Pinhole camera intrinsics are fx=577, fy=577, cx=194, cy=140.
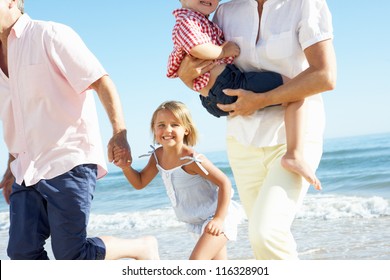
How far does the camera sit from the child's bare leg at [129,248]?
3.51 m

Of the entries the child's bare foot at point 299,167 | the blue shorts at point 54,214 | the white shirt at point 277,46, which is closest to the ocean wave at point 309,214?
the blue shorts at point 54,214

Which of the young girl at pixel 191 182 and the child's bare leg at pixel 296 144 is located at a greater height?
the child's bare leg at pixel 296 144

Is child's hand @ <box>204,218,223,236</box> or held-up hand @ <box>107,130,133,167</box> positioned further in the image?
child's hand @ <box>204,218,223,236</box>

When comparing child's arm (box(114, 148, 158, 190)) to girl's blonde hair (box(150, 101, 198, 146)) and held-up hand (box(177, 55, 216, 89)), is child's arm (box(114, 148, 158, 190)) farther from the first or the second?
held-up hand (box(177, 55, 216, 89))

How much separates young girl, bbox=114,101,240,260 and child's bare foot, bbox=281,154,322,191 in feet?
3.62

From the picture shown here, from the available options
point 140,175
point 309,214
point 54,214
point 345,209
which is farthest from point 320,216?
point 54,214

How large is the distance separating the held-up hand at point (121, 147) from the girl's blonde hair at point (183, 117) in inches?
38.2

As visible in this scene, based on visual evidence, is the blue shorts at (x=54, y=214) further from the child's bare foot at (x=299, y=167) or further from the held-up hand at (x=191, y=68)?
the child's bare foot at (x=299, y=167)

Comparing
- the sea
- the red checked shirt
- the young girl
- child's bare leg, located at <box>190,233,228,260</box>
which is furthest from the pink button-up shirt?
the sea

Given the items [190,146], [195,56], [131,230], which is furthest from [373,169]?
[195,56]

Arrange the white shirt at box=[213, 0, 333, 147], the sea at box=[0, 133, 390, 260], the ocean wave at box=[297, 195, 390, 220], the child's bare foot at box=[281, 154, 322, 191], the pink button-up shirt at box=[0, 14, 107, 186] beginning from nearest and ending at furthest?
the child's bare foot at box=[281, 154, 322, 191] → the white shirt at box=[213, 0, 333, 147] → the pink button-up shirt at box=[0, 14, 107, 186] → the sea at box=[0, 133, 390, 260] → the ocean wave at box=[297, 195, 390, 220]

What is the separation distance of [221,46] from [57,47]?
0.91 meters

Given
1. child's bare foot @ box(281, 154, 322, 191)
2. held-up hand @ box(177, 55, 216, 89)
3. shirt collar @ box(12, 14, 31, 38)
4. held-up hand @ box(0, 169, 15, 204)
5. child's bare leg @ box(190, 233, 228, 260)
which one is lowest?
child's bare leg @ box(190, 233, 228, 260)

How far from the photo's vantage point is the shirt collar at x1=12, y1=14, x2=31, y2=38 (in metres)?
3.18
